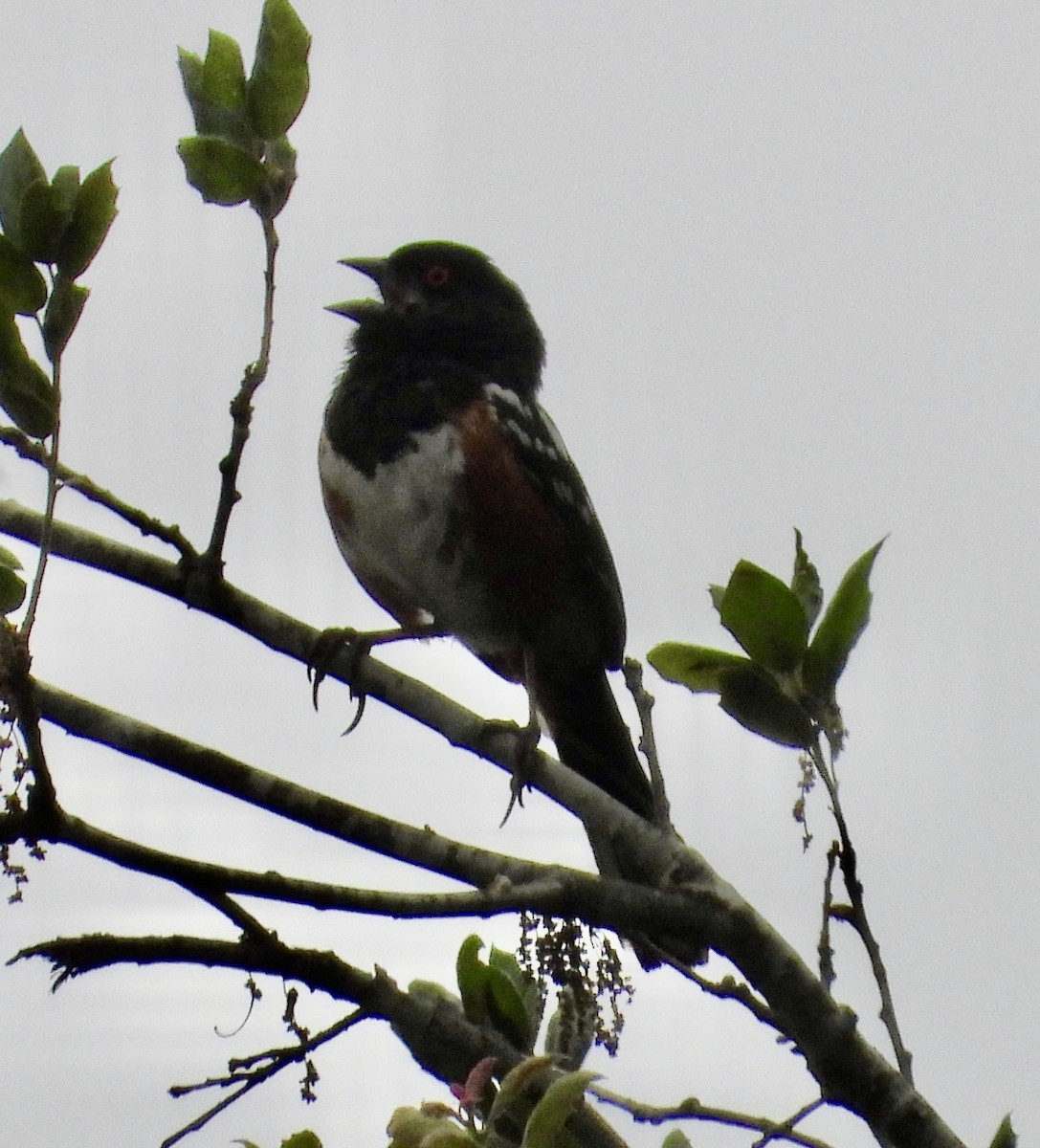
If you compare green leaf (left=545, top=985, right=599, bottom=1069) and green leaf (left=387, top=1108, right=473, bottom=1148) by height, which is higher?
green leaf (left=545, top=985, right=599, bottom=1069)

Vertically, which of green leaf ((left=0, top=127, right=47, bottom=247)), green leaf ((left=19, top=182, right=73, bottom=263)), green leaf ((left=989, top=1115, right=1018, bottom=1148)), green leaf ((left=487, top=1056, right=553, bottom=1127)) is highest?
green leaf ((left=0, top=127, right=47, bottom=247))

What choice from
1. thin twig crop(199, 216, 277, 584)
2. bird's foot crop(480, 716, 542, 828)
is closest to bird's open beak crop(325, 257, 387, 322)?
bird's foot crop(480, 716, 542, 828)

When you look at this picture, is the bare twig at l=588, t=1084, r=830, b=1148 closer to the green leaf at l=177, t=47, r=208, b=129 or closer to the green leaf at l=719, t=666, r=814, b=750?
the green leaf at l=719, t=666, r=814, b=750

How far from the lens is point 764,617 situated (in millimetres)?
1286

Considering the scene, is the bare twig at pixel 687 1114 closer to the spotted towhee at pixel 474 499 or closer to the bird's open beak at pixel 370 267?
the spotted towhee at pixel 474 499

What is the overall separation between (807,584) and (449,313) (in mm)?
1675

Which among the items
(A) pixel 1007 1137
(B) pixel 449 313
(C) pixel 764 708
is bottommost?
(A) pixel 1007 1137

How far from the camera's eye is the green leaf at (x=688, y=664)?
53.3 inches

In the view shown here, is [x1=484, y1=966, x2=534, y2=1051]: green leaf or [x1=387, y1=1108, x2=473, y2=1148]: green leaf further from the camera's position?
[x1=484, y1=966, x2=534, y2=1051]: green leaf

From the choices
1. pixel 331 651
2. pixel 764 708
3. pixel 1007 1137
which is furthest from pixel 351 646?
pixel 1007 1137

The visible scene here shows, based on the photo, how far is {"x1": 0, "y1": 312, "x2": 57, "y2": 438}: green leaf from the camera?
1.25m

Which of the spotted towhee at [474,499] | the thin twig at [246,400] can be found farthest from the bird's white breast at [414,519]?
the thin twig at [246,400]

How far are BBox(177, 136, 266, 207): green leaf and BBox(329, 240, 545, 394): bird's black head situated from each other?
1.33m

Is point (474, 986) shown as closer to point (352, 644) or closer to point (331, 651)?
point (331, 651)
